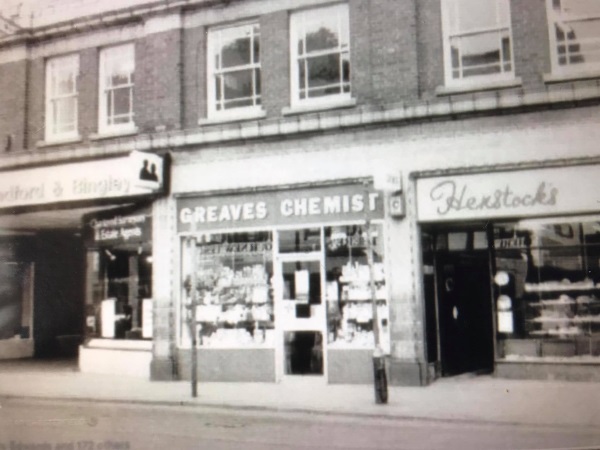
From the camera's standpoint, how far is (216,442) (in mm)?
7273

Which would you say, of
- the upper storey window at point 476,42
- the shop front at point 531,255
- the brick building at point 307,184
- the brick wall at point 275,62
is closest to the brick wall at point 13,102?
the brick building at point 307,184

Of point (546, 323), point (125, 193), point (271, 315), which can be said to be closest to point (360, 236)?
point (271, 315)

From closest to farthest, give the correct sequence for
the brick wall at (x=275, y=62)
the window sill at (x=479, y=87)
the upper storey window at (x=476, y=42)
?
the window sill at (x=479, y=87) → the upper storey window at (x=476, y=42) → the brick wall at (x=275, y=62)

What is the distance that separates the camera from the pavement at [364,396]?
8.13 metres

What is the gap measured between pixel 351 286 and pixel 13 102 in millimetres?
7874

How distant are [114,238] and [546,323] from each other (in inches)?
315

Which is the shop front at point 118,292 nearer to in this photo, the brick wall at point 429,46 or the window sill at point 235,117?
the window sill at point 235,117

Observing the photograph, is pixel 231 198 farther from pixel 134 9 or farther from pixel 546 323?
pixel 546 323

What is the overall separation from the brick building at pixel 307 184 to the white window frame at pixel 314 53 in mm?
39

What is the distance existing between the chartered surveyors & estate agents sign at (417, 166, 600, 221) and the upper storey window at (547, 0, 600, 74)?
151cm

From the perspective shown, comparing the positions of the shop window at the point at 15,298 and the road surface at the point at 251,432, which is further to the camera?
the shop window at the point at 15,298

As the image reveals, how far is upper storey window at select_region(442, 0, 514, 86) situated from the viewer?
1023 cm

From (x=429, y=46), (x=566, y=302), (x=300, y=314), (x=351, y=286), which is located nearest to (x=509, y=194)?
(x=566, y=302)

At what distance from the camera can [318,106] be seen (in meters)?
11.2
